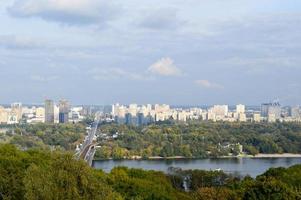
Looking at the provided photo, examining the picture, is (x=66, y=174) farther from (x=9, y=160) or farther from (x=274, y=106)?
(x=274, y=106)

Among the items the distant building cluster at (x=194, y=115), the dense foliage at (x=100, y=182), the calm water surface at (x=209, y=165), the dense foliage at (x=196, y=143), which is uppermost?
the distant building cluster at (x=194, y=115)

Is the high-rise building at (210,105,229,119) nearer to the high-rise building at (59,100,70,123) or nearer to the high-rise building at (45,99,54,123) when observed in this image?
the high-rise building at (59,100,70,123)

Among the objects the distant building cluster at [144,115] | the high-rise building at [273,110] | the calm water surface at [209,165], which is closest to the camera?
the calm water surface at [209,165]

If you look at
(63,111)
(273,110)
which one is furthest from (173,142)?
(273,110)

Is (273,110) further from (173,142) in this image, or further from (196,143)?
(196,143)

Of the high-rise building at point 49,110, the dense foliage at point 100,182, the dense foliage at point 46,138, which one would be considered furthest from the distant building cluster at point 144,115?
the dense foliage at point 100,182

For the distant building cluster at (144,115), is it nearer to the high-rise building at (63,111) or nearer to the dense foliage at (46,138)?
the high-rise building at (63,111)
